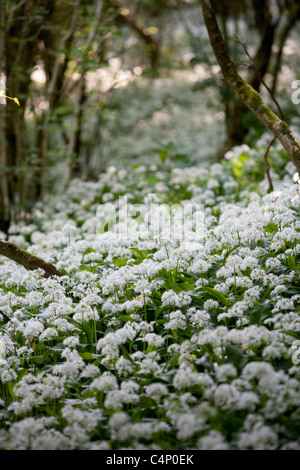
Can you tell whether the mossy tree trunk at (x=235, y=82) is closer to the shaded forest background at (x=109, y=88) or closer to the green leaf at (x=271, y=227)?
the shaded forest background at (x=109, y=88)

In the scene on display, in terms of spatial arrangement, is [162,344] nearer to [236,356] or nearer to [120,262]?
[236,356]

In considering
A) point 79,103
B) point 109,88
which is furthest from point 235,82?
point 109,88

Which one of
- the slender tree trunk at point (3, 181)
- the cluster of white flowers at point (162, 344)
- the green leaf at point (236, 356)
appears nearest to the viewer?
the cluster of white flowers at point (162, 344)

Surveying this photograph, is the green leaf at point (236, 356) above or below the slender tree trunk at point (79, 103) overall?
below

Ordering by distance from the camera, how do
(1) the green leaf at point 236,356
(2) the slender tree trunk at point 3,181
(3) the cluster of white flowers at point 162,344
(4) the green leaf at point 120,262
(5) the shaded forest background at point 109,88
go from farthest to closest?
(5) the shaded forest background at point 109,88 < (2) the slender tree trunk at point 3,181 < (4) the green leaf at point 120,262 < (1) the green leaf at point 236,356 < (3) the cluster of white flowers at point 162,344

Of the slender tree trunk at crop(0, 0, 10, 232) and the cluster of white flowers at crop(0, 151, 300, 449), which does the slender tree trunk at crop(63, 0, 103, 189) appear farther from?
the cluster of white flowers at crop(0, 151, 300, 449)

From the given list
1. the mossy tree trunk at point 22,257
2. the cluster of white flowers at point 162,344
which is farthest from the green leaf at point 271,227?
the mossy tree trunk at point 22,257

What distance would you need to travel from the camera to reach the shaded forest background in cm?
634

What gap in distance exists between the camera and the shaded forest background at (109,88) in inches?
250

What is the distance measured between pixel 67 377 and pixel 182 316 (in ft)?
2.69

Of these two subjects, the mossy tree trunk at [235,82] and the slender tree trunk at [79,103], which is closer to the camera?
the mossy tree trunk at [235,82]

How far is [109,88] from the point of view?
8.06m

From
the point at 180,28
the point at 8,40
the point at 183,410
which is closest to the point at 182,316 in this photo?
the point at 183,410

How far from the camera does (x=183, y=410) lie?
7.18 ft
